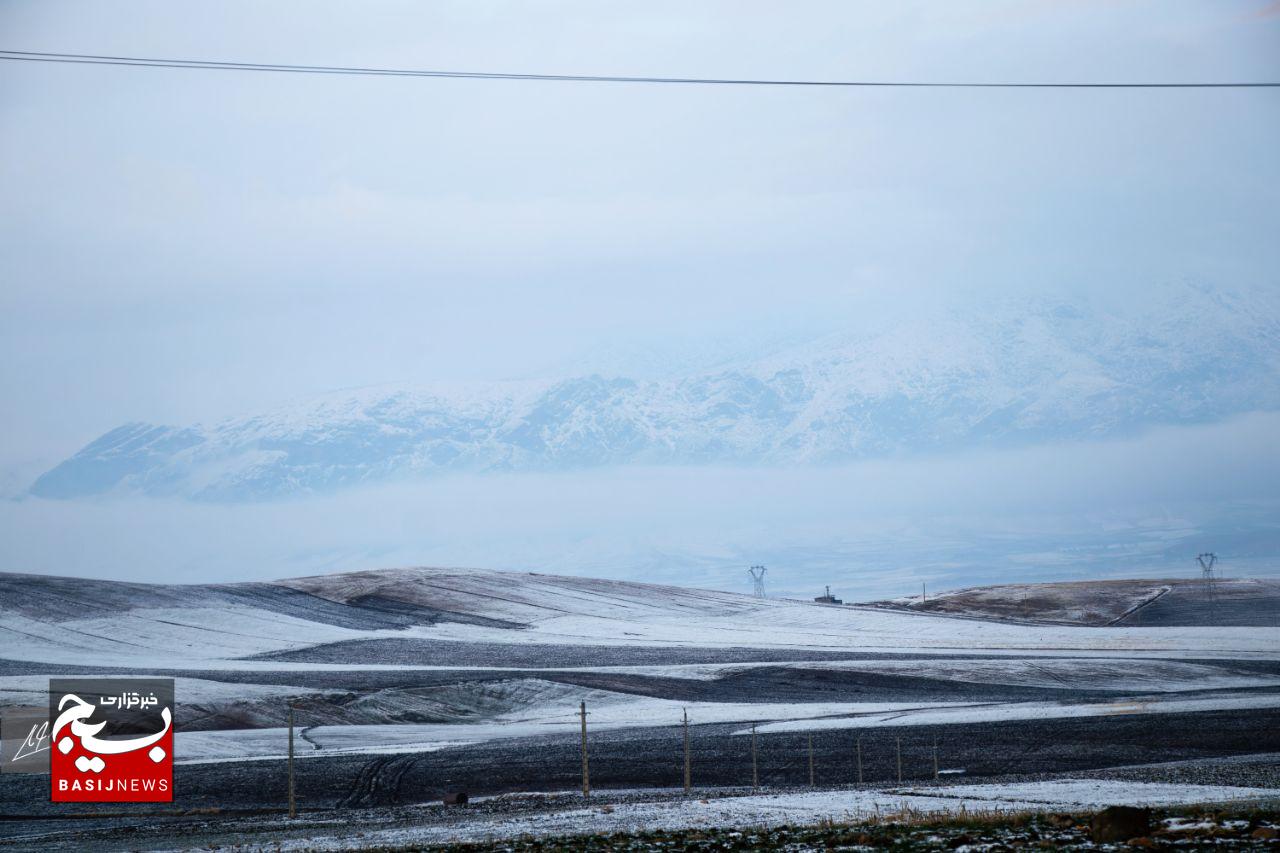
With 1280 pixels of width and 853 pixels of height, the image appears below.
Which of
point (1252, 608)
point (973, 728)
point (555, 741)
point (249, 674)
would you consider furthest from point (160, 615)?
point (1252, 608)

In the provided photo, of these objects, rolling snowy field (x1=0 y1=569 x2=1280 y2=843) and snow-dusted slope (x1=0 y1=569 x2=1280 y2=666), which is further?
snow-dusted slope (x1=0 y1=569 x2=1280 y2=666)

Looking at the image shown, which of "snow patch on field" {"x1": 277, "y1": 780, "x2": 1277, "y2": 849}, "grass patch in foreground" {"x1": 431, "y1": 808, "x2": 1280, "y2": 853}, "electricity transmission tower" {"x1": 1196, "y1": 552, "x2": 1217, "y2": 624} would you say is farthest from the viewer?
"electricity transmission tower" {"x1": 1196, "y1": 552, "x2": 1217, "y2": 624}

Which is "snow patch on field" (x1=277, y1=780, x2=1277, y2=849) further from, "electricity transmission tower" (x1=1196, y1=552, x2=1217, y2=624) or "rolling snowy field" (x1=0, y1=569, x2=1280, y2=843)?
"electricity transmission tower" (x1=1196, y1=552, x2=1217, y2=624)

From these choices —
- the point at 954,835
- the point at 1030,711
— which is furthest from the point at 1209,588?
the point at 954,835

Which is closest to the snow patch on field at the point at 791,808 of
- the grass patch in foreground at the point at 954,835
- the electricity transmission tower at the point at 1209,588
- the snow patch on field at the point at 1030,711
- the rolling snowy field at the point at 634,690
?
the rolling snowy field at the point at 634,690

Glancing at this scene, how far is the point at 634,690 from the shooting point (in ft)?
197

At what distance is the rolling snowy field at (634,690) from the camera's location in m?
36.9

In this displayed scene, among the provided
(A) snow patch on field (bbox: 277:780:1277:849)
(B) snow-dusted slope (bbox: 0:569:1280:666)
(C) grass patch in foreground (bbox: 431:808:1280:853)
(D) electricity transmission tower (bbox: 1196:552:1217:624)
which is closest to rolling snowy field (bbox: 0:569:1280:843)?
(A) snow patch on field (bbox: 277:780:1277:849)

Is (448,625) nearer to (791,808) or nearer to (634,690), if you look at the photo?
(634,690)

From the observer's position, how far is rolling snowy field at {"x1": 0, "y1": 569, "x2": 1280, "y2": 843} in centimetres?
3691

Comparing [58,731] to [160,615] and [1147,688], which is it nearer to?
[160,615]

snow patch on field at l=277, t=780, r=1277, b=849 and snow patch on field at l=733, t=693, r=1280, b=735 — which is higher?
snow patch on field at l=277, t=780, r=1277, b=849

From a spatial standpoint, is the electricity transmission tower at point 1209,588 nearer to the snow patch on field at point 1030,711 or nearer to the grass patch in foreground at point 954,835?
the snow patch on field at point 1030,711

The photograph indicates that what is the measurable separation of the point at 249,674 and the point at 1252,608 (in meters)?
75.3
